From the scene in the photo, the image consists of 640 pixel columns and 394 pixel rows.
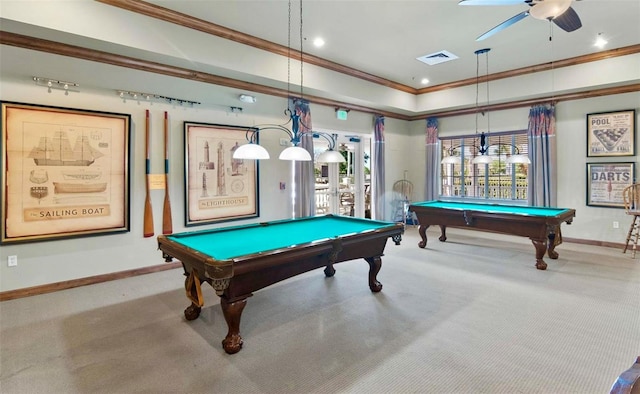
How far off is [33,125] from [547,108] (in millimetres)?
7754

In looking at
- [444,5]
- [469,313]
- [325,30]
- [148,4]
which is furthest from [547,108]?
[148,4]

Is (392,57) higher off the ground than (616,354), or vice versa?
(392,57)

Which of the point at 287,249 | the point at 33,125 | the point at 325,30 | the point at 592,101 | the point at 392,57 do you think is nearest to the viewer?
the point at 287,249

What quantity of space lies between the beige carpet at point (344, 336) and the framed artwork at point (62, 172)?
77cm

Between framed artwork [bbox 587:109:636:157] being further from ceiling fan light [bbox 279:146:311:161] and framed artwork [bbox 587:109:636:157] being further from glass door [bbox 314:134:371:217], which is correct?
ceiling fan light [bbox 279:146:311:161]

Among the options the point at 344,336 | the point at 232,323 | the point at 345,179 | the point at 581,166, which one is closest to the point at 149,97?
the point at 232,323

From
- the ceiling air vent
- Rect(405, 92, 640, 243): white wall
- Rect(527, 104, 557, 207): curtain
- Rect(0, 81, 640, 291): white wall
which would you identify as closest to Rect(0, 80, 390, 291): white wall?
Rect(0, 81, 640, 291): white wall

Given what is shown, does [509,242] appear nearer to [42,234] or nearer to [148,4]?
[148,4]

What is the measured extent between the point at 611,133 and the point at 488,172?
2.14 m

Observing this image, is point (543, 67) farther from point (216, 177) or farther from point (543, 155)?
point (216, 177)

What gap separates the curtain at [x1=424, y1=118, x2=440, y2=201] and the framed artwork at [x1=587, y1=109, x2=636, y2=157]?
2811 mm

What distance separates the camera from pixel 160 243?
3.02 meters

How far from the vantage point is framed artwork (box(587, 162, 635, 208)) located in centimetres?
554

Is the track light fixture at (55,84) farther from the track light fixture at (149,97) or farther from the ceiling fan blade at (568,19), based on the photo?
the ceiling fan blade at (568,19)
